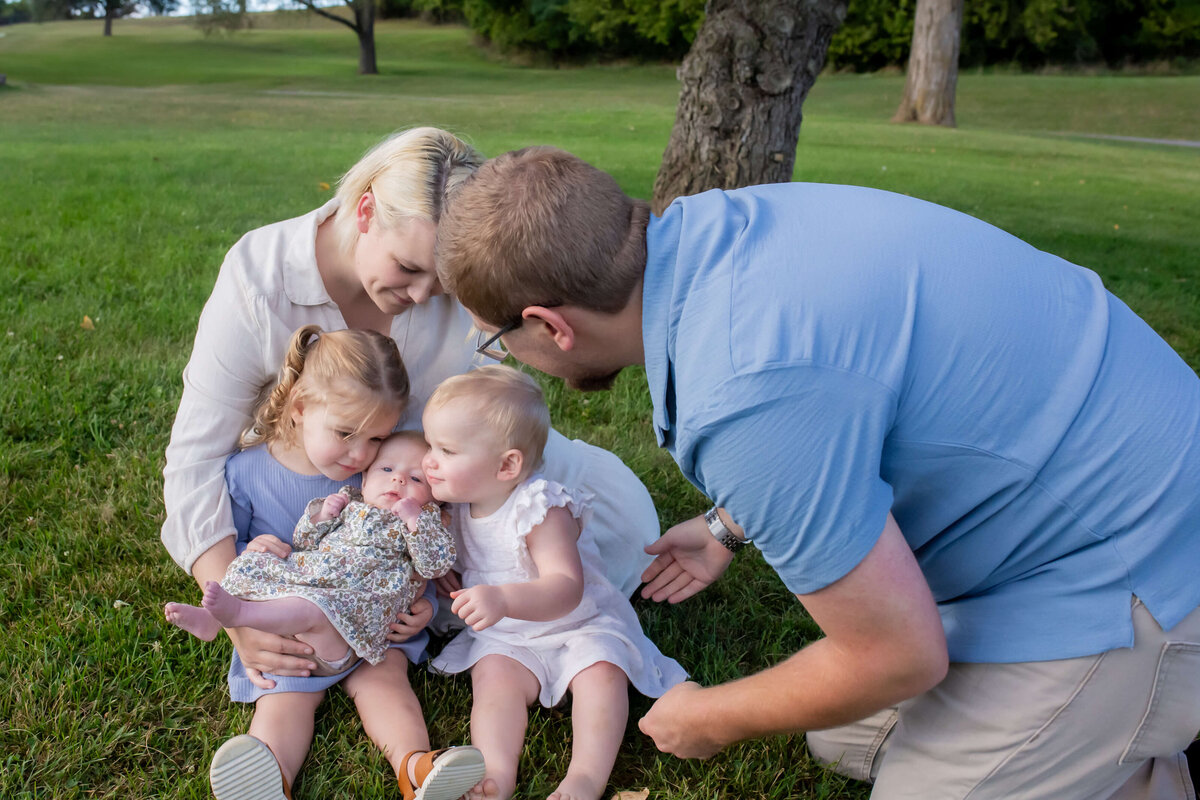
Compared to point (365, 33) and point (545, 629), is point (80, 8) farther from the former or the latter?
point (545, 629)

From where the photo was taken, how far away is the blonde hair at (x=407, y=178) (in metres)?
2.55

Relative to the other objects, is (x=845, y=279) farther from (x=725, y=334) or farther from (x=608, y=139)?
(x=608, y=139)

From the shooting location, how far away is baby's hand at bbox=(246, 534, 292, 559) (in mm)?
2642

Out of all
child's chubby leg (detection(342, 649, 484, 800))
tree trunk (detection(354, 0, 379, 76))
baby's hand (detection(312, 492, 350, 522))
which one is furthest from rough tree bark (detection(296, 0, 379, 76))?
child's chubby leg (detection(342, 649, 484, 800))

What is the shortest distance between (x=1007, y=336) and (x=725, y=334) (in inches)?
19.3

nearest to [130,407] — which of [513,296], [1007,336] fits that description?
[513,296]

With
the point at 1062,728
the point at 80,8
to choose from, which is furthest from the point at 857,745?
the point at 80,8

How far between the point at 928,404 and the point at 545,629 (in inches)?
53.4

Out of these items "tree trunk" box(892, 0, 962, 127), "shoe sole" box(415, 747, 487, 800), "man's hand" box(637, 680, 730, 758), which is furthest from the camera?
"tree trunk" box(892, 0, 962, 127)

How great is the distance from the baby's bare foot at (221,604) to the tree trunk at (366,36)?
1516 inches

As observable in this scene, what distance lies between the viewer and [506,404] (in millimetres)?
2598

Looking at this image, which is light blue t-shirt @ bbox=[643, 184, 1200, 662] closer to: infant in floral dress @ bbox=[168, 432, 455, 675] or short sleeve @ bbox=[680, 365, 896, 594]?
short sleeve @ bbox=[680, 365, 896, 594]

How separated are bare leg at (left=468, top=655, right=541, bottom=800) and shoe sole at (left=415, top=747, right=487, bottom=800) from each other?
100mm

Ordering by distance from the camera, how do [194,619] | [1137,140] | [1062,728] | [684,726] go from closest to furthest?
[1062,728] < [684,726] < [194,619] < [1137,140]
